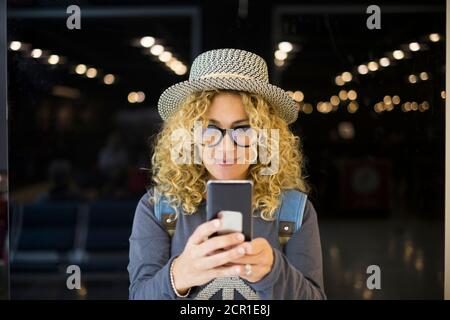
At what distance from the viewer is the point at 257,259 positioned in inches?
59.1

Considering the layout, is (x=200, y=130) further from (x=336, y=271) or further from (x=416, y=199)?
(x=416, y=199)

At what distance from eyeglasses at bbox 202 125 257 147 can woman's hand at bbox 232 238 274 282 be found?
373 millimetres

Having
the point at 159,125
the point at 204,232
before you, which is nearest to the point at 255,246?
the point at 204,232

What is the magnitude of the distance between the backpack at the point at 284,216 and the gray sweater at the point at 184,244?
0.01m

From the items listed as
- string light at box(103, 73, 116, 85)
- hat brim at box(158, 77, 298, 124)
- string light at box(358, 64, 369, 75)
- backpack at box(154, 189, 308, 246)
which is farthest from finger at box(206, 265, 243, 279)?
string light at box(358, 64, 369, 75)

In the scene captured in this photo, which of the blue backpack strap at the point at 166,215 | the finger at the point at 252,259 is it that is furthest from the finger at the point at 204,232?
the blue backpack strap at the point at 166,215

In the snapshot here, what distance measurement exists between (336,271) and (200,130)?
1.30m

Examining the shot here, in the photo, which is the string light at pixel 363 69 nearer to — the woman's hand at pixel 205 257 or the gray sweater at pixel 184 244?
the gray sweater at pixel 184 244

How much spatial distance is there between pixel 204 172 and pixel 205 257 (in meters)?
0.41

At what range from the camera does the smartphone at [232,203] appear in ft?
5.18

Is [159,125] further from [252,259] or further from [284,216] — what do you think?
[252,259]

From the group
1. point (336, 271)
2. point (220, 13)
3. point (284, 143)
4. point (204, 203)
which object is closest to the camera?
point (204, 203)

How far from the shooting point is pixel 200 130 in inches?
71.1

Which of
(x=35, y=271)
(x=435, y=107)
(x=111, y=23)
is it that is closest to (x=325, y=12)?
(x=435, y=107)
